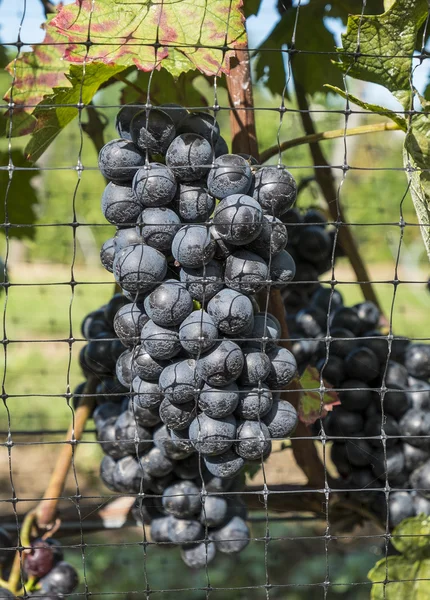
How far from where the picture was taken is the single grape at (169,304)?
709 mm

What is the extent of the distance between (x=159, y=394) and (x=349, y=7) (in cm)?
76

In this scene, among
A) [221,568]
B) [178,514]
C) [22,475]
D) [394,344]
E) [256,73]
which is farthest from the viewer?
[22,475]

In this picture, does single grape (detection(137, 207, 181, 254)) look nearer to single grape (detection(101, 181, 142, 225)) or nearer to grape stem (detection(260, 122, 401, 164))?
single grape (detection(101, 181, 142, 225))

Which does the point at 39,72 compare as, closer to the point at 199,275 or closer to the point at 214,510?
the point at 199,275

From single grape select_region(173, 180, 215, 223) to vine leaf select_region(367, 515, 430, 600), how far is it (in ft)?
1.58

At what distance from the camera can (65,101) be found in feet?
2.57

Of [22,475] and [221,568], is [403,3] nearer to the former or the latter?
[221,568]

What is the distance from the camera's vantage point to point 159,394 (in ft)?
2.47

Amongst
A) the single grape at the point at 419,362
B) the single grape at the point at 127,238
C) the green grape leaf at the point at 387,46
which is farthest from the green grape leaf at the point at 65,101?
the single grape at the point at 419,362

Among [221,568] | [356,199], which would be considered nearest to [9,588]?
[221,568]

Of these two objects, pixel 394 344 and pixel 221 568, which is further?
pixel 221 568

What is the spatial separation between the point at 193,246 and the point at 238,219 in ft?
0.17

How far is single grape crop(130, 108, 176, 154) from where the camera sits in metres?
0.73

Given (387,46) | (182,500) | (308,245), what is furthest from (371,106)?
(182,500)
